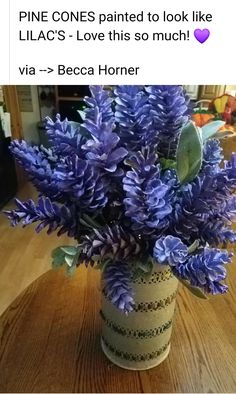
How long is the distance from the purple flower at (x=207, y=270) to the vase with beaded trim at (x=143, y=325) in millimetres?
59

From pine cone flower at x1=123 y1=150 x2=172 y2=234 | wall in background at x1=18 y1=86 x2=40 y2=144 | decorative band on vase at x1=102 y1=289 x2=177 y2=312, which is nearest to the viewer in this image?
pine cone flower at x1=123 y1=150 x2=172 y2=234

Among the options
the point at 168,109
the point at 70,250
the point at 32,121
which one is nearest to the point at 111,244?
the point at 70,250

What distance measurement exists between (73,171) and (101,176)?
31mm

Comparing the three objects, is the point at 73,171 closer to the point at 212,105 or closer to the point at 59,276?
the point at 59,276

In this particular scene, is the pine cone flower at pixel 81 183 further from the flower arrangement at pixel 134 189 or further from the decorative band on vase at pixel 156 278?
the decorative band on vase at pixel 156 278

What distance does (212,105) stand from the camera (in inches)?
62.8

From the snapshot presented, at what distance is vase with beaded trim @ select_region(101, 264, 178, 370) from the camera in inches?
15.3

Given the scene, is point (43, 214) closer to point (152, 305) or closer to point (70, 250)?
point (70, 250)

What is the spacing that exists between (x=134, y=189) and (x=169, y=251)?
0.07 metres

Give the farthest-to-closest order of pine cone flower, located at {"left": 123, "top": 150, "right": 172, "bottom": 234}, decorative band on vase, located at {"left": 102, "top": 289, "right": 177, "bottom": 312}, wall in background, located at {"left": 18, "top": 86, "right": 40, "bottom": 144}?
wall in background, located at {"left": 18, "top": 86, "right": 40, "bottom": 144}
decorative band on vase, located at {"left": 102, "top": 289, "right": 177, "bottom": 312}
pine cone flower, located at {"left": 123, "top": 150, "right": 172, "bottom": 234}

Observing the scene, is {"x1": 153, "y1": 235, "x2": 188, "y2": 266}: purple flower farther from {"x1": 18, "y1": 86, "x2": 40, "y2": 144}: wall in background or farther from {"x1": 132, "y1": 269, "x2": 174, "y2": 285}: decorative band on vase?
{"x1": 18, "y1": 86, "x2": 40, "y2": 144}: wall in background
